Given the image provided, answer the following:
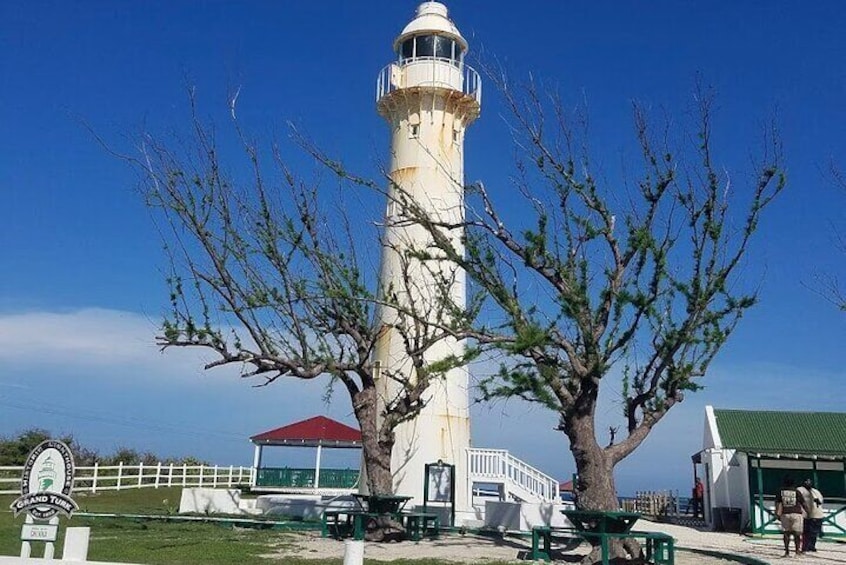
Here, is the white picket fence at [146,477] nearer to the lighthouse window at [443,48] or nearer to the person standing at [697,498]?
the person standing at [697,498]

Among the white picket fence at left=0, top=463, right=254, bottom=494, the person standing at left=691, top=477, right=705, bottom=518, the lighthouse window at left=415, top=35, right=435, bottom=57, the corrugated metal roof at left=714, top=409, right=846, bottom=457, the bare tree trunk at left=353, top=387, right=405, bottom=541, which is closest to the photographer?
the bare tree trunk at left=353, top=387, right=405, bottom=541

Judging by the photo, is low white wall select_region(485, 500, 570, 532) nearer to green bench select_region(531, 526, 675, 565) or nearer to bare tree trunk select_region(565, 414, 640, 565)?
green bench select_region(531, 526, 675, 565)

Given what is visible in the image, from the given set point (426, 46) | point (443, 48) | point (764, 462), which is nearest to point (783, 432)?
point (764, 462)

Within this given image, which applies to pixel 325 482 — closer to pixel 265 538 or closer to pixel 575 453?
pixel 265 538

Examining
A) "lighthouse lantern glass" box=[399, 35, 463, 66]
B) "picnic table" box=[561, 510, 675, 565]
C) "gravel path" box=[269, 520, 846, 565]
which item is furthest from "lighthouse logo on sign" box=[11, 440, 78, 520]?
"lighthouse lantern glass" box=[399, 35, 463, 66]

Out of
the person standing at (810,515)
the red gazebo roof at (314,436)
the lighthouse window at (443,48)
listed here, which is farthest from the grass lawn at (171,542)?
the lighthouse window at (443,48)

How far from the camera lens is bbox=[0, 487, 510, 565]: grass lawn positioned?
11523 millimetres

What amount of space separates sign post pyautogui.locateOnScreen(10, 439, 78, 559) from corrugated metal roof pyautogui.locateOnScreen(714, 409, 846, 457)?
17.1 meters

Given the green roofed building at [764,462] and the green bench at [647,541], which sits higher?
the green roofed building at [764,462]

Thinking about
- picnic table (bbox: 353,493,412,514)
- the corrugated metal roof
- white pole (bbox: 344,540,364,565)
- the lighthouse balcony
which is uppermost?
the lighthouse balcony

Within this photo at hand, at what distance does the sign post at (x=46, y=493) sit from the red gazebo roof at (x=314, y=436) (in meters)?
21.9

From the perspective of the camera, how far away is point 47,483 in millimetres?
8375

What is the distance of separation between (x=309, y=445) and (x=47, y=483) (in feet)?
74.4

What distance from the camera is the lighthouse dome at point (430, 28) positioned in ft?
74.2
